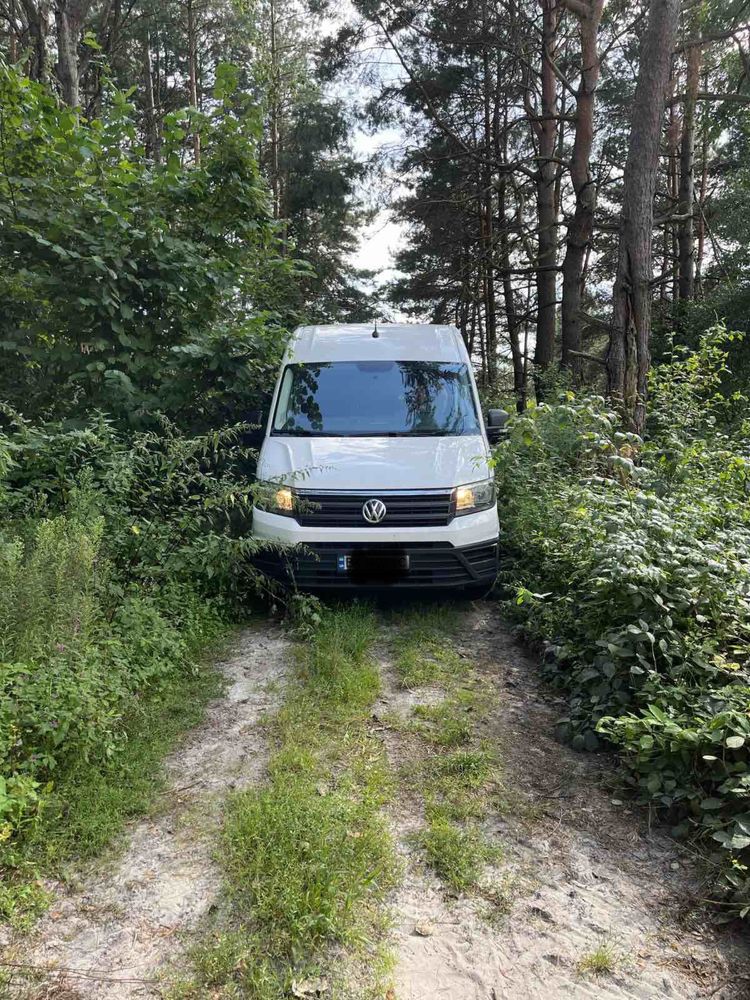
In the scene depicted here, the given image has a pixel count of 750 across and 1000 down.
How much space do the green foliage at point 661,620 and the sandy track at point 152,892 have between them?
6.06 ft

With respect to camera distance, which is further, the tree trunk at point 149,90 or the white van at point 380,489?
the tree trunk at point 149,90

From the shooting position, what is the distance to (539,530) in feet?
18.3

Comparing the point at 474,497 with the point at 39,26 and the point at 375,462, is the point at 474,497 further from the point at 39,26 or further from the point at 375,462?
the point at 39,26

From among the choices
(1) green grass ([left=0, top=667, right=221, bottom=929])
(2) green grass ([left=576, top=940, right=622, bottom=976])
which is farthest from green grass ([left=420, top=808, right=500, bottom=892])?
(1) green grass ([left=0, top=667, right=221, bottom=929])

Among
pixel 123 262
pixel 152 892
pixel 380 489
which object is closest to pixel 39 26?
pixel 123 262

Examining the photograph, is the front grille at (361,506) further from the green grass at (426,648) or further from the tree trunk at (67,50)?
the tree trunk at (67,50)

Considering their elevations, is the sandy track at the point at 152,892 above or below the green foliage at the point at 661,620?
below

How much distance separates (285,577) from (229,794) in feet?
6.74

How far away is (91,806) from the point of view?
273 cm

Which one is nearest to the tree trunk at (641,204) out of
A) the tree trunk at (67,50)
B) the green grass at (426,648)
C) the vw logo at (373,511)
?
the green grass at (426,648)

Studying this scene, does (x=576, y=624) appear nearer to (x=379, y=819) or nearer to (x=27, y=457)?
(x=379, y=819)

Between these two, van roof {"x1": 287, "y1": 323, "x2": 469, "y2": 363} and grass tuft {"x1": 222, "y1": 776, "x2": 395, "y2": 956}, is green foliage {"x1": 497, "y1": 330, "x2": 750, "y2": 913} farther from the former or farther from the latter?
van roof {"x1": 287, "y1": 323, "x2": 469, "y2": 363}

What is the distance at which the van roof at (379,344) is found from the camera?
20.2 ft

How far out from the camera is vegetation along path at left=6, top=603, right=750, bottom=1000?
6.73 ft
